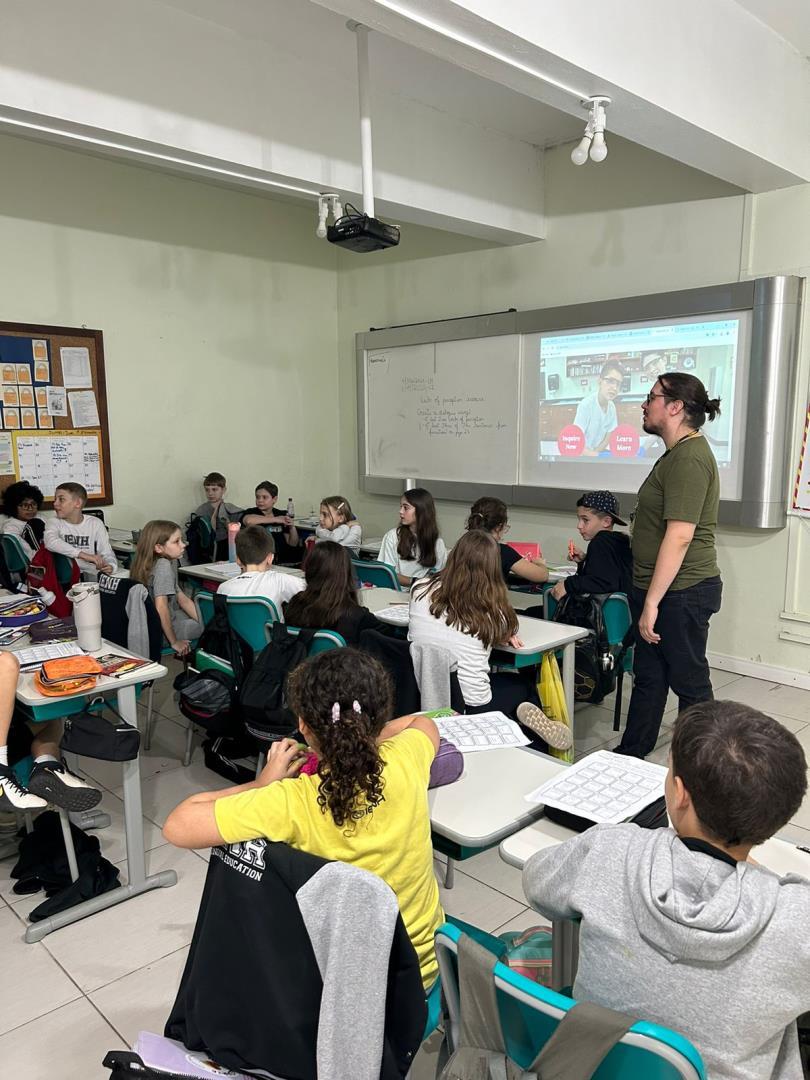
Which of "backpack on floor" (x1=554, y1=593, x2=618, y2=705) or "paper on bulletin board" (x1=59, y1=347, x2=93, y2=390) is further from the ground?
"paper on bulletin board" (x1=59, y1=347, x2=93, y2=390)

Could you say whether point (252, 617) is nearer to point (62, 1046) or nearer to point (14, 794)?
point (14, 794)

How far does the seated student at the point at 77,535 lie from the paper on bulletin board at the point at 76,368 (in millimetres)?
1179

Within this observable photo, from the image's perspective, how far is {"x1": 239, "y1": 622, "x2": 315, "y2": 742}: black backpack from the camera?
2764 millimetres

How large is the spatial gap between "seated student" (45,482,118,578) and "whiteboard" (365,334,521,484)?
101 inches

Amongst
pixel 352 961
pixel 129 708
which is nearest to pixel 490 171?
pixel 129 708

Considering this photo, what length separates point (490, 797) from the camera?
1697mm

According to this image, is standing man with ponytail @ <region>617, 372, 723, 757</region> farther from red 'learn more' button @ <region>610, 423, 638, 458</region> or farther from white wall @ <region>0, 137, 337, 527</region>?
white wall @ <region>0, 137, 337, 527</region>

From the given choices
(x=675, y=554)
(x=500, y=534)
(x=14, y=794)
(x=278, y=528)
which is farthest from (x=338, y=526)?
(x=14, y=794)

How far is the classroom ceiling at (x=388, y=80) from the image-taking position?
293 cm

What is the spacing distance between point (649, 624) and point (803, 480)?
6.76 ft

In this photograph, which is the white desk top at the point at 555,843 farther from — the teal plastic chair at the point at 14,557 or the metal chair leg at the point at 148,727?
the teal plastic chair at the point at 14,557

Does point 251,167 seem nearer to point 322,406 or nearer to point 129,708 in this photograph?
point 129,708

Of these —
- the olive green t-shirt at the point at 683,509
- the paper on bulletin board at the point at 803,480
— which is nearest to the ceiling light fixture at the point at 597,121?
the olive green t-shirt at the point at 683,509

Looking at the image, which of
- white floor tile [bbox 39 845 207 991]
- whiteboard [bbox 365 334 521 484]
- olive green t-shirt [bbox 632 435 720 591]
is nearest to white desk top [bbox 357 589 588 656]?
olive green t-shirt [bbox 632 435 720 591]
